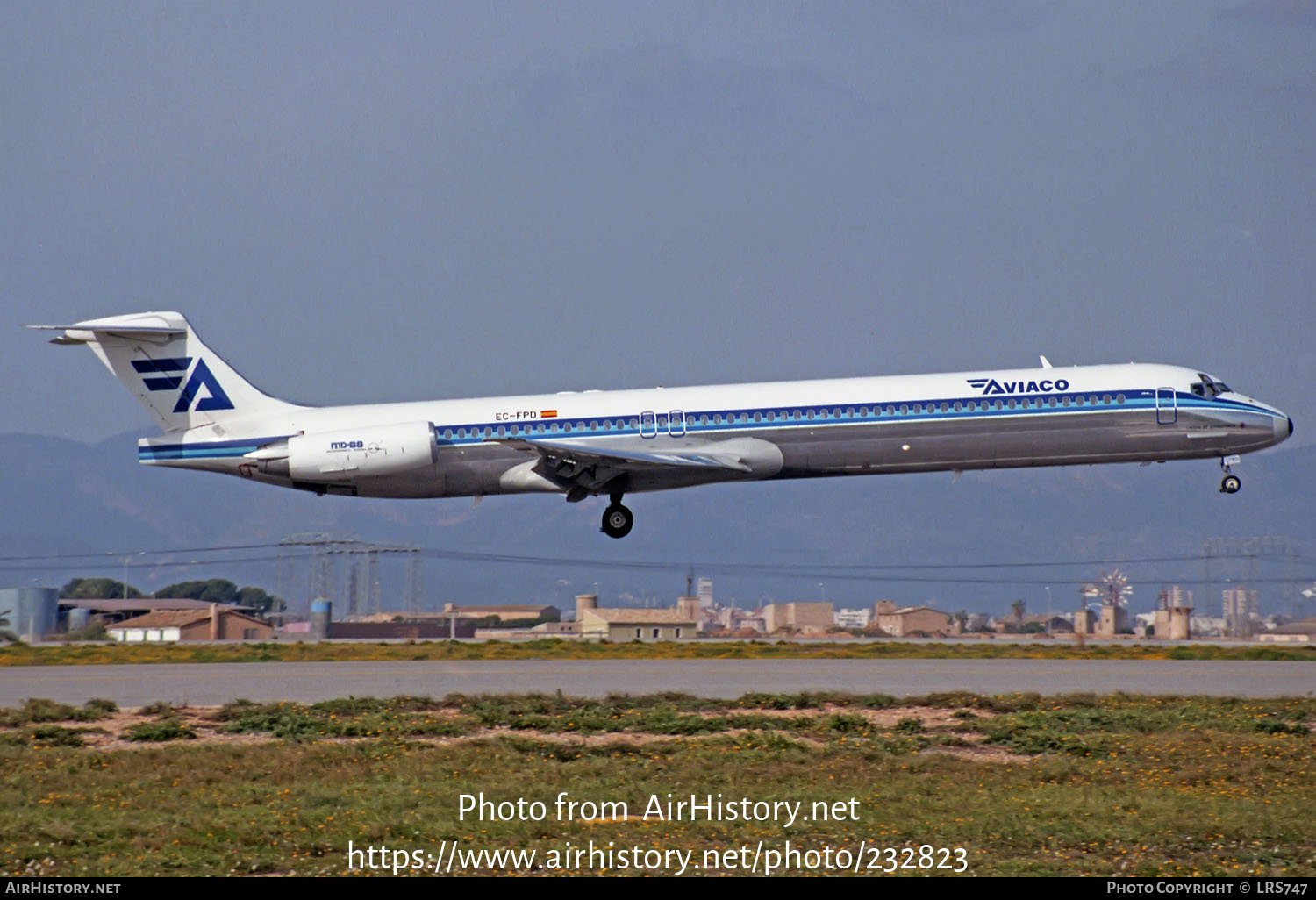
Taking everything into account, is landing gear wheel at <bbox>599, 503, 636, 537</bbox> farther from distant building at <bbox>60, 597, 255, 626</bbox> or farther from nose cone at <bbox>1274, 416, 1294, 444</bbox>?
distant building at <bbox>60, 597, 255, 626</bbox>

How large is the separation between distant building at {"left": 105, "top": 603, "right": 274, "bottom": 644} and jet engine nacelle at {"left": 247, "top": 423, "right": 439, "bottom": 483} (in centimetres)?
2132

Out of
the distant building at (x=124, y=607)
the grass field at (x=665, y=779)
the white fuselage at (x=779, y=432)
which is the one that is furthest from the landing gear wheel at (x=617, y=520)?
the distant building at (x=124, y=607)

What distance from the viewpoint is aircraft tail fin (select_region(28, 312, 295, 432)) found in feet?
109

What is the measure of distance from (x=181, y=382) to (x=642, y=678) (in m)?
14.3

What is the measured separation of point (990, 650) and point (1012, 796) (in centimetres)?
2045

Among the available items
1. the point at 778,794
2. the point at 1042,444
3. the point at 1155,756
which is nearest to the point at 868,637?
the point at 1042,444

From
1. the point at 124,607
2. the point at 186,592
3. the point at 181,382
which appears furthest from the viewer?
the point at 186,592

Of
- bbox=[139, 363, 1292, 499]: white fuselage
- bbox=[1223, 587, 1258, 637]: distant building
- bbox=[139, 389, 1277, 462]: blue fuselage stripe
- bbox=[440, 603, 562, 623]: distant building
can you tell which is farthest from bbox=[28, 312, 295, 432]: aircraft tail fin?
bbox=[1223, 587, 1258, 637]: distant building

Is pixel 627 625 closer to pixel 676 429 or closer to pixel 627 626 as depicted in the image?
pixel 627 626

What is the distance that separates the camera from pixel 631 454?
30.7 m

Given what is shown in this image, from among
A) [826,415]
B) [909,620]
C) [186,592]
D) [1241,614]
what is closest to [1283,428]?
[826,415]

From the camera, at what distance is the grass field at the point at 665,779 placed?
1235cm

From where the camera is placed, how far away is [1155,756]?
16.8 m
